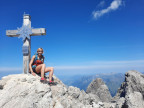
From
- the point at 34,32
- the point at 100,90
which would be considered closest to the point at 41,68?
the point at 34,32

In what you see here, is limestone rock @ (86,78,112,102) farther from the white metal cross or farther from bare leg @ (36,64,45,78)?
bare leg @ (36,64,45,78)

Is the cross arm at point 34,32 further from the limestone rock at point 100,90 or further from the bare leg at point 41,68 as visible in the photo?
the limestone rock at point 100,90

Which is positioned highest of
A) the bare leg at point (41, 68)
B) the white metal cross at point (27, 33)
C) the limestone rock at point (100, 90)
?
the white metal cross at point (27, 33)

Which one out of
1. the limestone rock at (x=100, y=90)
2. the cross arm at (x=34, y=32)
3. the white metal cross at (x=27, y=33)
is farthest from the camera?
the limestone rock at (x=100, y=90)

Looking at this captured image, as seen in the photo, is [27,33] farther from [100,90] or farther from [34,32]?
[100,90]

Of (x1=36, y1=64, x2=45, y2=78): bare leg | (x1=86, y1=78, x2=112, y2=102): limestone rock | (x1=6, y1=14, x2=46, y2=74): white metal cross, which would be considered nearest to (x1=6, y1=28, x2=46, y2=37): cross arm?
(x1=6, y1=14, x2=46, y2=74): white metal cross

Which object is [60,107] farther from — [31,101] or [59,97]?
[31,101]

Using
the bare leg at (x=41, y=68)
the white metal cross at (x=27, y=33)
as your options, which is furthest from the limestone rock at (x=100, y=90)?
the bare leg at (x=41, y=68)

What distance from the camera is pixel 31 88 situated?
8719 millimetres

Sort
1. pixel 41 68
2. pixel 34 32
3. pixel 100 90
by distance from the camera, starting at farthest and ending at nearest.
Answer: pixel 100 90 < pixel 34 32 < pixel 41 68

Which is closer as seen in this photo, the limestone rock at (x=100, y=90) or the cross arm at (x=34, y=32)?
the cross arm at (x=34, y=32)

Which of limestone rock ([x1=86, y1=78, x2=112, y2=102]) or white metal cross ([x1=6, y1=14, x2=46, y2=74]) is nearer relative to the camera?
white metal cross ([x1=6, y1=14, x2=46, y2=74])

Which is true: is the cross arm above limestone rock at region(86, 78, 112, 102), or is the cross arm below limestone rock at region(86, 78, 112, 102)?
above

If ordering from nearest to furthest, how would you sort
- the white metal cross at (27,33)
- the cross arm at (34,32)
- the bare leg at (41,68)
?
the bare leg at (41,68) → the white metal cross at (27,33) → the cross arm at (34,32)
